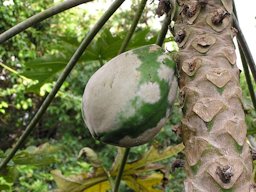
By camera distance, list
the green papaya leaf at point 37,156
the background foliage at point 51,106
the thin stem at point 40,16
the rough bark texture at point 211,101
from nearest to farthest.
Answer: the rough bark texture at point 211,101 < the thin stem at point 40,16 < the green papaya leaf at point 37,156 < the background foliage at point 51,106

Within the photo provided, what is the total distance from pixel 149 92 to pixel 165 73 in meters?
0.06

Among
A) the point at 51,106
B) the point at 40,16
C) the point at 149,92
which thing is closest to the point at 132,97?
the point at 149,92

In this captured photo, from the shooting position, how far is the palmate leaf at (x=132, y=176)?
2004 mm

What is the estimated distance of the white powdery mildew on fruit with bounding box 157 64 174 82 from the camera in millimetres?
1225

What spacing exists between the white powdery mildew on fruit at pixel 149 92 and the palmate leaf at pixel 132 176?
0.79 m

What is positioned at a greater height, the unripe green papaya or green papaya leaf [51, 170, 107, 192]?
the unripe green papaya

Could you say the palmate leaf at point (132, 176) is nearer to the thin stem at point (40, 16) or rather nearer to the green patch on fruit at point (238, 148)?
the thin stem at point (40, 16)

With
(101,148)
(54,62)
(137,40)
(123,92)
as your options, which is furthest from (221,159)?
(101,148)

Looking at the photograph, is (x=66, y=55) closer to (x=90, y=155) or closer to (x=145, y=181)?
(x=90, y=155)

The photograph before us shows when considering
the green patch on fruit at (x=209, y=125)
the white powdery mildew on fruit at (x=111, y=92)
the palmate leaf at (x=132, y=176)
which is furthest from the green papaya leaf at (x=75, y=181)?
the green patch on fruit at (x=209, y=125)

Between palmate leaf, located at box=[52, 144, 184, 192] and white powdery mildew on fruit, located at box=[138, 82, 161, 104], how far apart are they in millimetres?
791

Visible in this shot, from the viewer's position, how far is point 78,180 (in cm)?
204

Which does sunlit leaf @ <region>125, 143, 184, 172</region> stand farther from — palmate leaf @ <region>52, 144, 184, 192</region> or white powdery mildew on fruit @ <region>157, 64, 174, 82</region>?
white powdery mildew on fruit @ <region>157, 64, 174, 82</region>

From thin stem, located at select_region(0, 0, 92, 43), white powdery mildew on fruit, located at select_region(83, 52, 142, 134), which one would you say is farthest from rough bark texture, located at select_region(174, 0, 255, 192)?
thin stem, located at select_region(0, 0, 92, 43)
